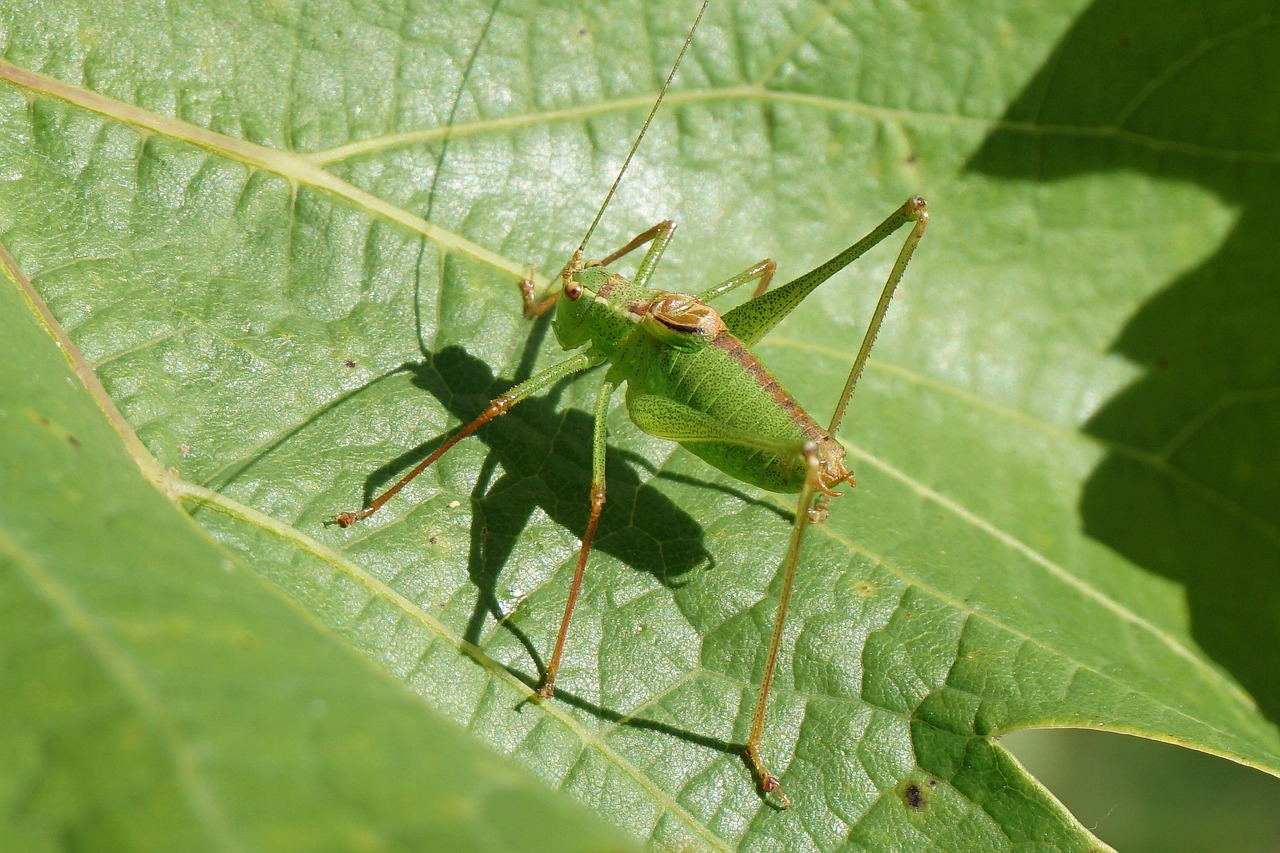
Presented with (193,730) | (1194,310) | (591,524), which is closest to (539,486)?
(591,524)

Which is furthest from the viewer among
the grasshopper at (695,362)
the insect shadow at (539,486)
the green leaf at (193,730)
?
the grasshopper at (695,362)

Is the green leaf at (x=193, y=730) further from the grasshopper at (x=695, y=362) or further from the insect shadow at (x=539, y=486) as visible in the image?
the grasshopper at (x=695, y=362)

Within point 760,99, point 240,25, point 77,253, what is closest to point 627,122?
point 760,99

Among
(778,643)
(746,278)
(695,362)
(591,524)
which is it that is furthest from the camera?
(746,278)

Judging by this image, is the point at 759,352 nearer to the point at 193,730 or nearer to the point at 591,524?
the point at 591,524

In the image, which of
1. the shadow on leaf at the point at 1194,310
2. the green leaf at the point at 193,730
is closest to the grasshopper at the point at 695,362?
the shadow on leaf at the point at 1194,310

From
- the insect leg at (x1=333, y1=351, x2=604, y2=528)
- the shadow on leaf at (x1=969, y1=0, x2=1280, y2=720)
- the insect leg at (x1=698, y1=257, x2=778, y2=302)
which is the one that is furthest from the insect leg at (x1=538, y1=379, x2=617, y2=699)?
the shadow on leaf at (x1=969, y1=0, x2=1280, y2=720)
